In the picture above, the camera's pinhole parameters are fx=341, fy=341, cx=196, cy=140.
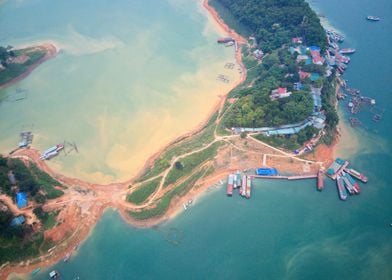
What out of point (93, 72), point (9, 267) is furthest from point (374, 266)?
point (93, 72)

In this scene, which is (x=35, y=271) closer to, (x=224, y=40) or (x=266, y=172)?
(x=266, y=172)

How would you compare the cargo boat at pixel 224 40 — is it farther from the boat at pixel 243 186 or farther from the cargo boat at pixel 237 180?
the boat at pixel 243 186

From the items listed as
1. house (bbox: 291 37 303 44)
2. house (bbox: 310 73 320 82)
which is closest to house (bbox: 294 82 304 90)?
house (bbox: 310 73 320 82)

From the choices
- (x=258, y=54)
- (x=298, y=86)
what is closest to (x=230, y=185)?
(x=298, y=86)

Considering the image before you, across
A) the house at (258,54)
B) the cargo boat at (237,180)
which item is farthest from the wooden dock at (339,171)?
the house at (258,54)

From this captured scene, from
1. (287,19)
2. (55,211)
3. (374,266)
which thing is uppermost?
(287,19)

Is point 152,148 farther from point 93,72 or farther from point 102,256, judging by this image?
point 93,72
